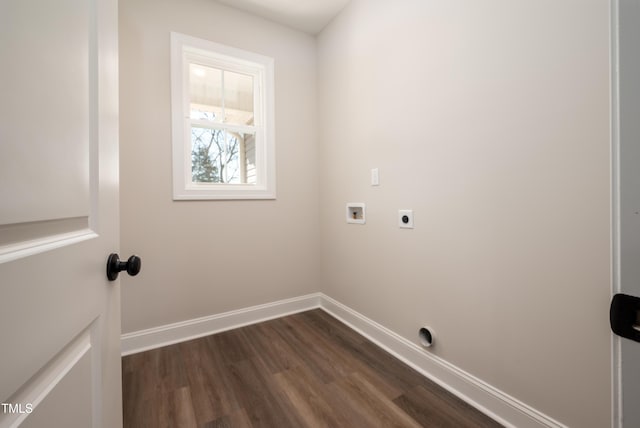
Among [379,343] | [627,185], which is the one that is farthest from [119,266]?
[379,343]

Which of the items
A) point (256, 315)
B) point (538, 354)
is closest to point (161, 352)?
point (256, 315)

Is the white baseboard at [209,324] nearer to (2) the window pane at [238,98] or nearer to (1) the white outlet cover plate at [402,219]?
(1) the white outlet cover plate at [402,219]

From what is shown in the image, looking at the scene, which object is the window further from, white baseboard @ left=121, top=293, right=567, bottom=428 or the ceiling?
white baseboard @ left=121, top=293, right=567, bottom=428

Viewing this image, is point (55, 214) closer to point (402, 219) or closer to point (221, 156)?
point (402, 219)

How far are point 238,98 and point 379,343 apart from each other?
236 centimetres

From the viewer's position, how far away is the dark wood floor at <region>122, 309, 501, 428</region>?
125 centimetres

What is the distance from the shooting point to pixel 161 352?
183 cm

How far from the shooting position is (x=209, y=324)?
209 centimetres

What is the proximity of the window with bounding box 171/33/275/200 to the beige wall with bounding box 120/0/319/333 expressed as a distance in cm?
7

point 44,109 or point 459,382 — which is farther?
point 459,382

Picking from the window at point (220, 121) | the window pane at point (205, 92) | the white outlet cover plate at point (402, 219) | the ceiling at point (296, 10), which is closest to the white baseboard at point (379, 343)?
the white outlet cover plate at point (402, 219)

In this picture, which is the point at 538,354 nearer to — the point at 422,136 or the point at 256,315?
the point at 422,136

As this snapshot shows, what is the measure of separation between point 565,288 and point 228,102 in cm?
255

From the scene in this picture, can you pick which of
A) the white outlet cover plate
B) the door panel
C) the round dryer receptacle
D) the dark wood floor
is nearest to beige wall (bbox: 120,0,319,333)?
the dark wood floor
